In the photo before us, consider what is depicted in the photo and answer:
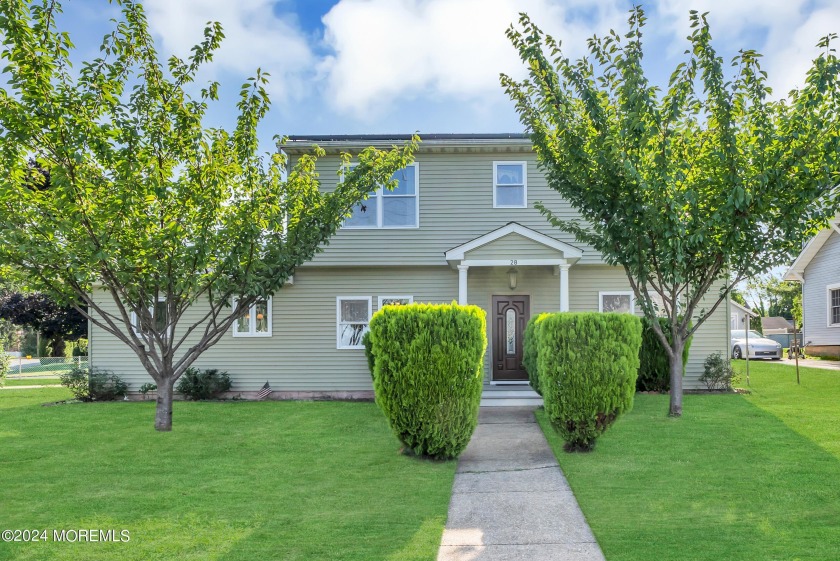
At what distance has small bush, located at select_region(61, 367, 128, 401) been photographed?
12.7m

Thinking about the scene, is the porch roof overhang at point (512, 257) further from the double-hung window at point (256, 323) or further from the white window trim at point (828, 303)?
the white window trim at point (828, 303)

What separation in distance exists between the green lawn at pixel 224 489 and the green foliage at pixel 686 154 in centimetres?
461

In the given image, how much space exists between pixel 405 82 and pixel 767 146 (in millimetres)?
6638

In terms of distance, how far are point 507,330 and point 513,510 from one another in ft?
26.8

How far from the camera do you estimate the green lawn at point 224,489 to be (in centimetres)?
436

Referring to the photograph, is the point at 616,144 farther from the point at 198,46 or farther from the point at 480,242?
the point at 198,46

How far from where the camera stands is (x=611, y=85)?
8.44 metres

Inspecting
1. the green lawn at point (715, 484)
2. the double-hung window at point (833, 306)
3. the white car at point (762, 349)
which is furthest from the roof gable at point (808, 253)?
the green lawn at point (715, 484)

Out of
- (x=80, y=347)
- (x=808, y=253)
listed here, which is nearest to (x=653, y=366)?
(x=808, y=253)

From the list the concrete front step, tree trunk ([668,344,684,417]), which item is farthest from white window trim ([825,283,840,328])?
tree trunk ([668,344,684,417])

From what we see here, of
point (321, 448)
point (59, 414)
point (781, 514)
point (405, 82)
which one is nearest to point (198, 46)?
point (405, 82)

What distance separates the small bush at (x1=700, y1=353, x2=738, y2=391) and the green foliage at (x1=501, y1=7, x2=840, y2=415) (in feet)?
13.4

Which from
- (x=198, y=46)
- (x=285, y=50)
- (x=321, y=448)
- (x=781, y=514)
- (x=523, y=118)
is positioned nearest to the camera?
(x=781, y=514)

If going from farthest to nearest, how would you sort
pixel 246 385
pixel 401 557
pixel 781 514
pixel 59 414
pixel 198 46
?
pixel 246 385
pixel 59 414
pixel 198 46
pixel 781 514
pixel 401 557
